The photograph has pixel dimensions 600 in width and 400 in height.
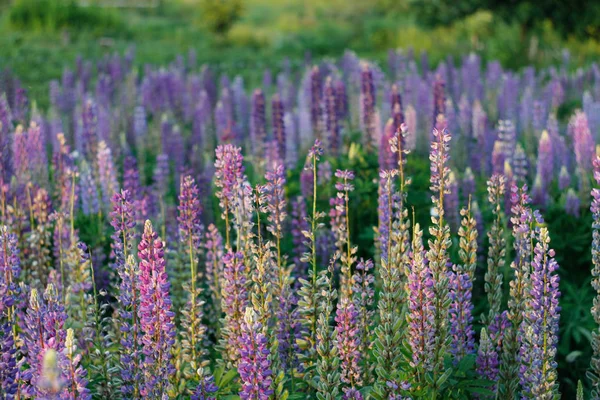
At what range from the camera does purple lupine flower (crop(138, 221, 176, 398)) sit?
3160 mm

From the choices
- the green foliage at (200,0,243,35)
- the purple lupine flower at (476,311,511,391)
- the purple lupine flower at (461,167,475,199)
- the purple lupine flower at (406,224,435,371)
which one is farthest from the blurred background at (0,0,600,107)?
the purple lupine flower at (406,224,435,371)

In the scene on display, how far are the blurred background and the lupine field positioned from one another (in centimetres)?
357

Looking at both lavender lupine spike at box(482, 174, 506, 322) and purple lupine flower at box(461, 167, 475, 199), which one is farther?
purple lupine flower at box(461, 167, 475, 199)

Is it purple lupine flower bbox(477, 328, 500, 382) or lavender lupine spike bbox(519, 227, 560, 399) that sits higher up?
lavender lupine spike bbox(519, 227, 560, 399)

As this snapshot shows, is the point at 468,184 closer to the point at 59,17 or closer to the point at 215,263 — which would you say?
the point at 215,263

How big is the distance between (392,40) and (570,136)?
1128 centimetres

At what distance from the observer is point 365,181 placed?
636 cm

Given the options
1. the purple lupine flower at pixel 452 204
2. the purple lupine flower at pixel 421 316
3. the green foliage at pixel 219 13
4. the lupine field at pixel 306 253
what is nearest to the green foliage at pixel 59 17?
the green foliage at pixel 219 13

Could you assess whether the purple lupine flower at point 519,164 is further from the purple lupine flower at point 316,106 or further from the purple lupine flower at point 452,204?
the purple lupine flower at point 316,106

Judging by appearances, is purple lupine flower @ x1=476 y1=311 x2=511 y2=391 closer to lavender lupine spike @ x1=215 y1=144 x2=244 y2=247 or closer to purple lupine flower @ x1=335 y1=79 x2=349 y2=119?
lavender lupine spike @ x1=215 y1=144 x2=244 y2=247

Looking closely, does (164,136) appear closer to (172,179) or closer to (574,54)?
(172,179)

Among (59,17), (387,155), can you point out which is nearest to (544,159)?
(387,155)

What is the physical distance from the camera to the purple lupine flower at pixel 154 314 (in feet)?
10.4

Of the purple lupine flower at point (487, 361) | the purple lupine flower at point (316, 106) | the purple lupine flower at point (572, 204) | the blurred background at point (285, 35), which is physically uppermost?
the blurred background at point (285, 35)
